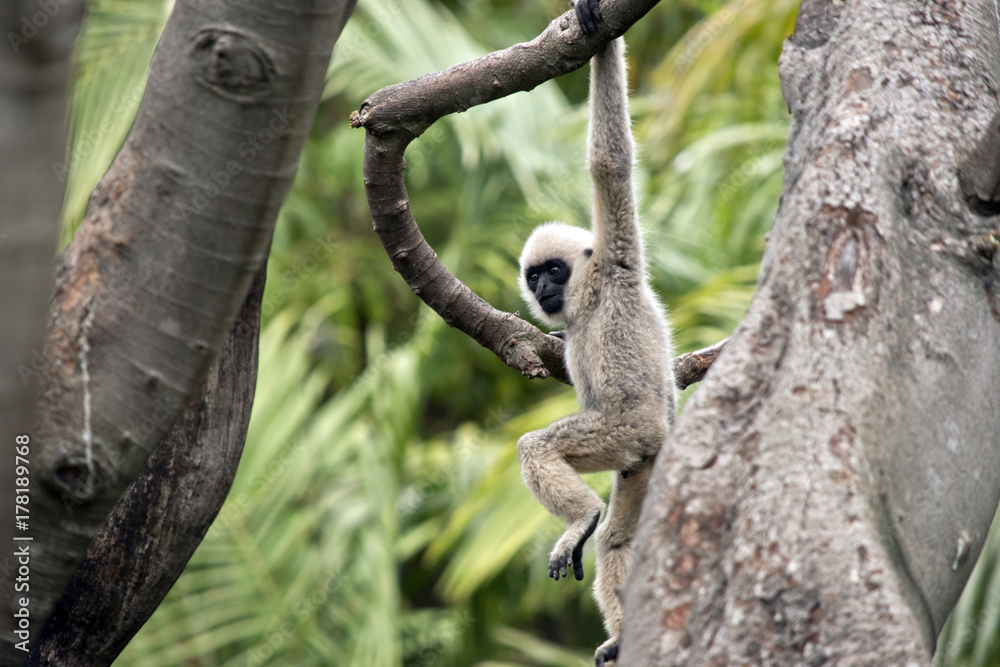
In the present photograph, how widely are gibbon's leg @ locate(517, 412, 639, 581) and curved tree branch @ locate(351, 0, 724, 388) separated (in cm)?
36

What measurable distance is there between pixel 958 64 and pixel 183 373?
263 cm

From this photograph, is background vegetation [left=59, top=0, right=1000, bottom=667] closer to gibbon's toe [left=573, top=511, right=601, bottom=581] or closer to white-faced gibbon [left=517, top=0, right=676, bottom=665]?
white-faced gibbon [left=517, top=0, right=676, bottom=665]

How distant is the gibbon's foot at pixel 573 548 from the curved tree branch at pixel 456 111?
68 centimetres

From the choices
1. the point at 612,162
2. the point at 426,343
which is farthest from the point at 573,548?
the point at 426,343

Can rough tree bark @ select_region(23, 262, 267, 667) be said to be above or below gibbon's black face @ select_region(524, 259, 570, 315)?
below

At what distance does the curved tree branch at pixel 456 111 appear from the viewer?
11.6 ft

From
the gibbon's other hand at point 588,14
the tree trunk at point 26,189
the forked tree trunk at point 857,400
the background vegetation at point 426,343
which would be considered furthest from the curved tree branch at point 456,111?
the background vegetation at point 426,343

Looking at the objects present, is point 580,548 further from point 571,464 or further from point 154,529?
point 154,529

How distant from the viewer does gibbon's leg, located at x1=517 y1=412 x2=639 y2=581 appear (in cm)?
385

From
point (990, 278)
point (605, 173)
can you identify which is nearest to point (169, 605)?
point (605, 173)

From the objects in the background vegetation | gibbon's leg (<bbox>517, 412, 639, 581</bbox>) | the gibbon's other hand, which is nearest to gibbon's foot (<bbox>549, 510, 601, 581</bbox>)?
gibbon's leg (<bbox>517, 412, 639, 581</bbox>)

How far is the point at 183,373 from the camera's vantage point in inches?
81.2

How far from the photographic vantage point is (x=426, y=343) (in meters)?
9.31

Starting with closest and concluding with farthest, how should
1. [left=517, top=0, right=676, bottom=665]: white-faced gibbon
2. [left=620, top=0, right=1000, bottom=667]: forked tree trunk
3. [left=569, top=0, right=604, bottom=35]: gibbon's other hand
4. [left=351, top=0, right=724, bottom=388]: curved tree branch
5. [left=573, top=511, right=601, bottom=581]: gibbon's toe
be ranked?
[left=620, top=0, right=1000, bottom=667]: forked tree trunk
[left=569, top=0, right=604, bottom=35]: gibbon's other hand
[left=351, top=0, right=724, bottom=388]: curved tree branch
[left=573, top=511, right=601, bottom=581]: gibbon's toe
[left=517, top=0, right=676, bottom=665]: white-faced gibbon
